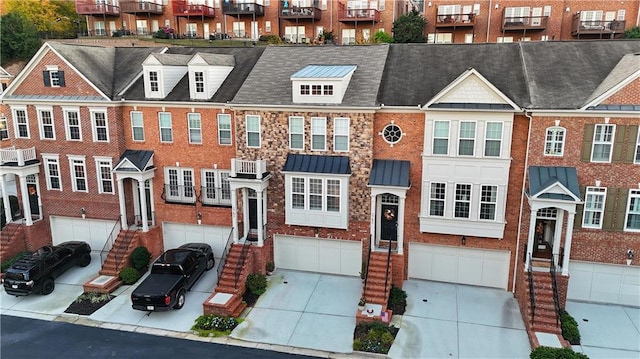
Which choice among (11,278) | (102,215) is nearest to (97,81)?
(102,215)

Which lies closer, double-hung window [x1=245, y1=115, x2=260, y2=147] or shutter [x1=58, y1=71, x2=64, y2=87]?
double-hung window [x1=245, y1=115, x2=260, y2=147]

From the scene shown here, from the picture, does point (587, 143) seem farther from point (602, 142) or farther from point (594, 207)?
point (594, 207)

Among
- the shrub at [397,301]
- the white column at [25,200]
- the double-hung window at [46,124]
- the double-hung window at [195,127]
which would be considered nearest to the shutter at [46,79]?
the double-hung window at [46,124]

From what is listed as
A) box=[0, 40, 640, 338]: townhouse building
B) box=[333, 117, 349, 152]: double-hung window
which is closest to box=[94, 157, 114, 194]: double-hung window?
box=[0, 40, 640, 338]: townhouse building

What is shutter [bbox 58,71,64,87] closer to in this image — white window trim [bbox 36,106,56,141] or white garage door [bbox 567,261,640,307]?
white window trim [bbox 36,106,56,141]

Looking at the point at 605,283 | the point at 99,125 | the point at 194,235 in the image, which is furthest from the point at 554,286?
the point at 99,125

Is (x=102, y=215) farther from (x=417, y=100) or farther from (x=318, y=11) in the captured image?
(x=318, y=11)
